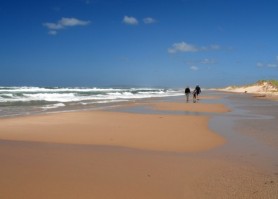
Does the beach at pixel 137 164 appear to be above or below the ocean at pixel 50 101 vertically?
below

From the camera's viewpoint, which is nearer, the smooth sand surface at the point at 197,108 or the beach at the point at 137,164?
the beach at the point at 137,164

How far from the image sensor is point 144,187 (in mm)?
4809

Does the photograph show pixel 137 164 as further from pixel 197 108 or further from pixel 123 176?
pixel 197 108

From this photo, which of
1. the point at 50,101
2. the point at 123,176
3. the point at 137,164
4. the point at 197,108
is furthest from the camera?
the point at 50,101

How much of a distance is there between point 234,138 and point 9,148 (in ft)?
18.6

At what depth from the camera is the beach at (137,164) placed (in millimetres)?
4668

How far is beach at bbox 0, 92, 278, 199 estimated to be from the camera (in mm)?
4668

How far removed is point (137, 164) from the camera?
6.16 metres


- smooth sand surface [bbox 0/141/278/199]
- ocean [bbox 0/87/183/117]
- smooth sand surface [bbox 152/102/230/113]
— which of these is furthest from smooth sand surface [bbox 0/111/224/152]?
smooth sand surface [bbox 152/102/230/113]

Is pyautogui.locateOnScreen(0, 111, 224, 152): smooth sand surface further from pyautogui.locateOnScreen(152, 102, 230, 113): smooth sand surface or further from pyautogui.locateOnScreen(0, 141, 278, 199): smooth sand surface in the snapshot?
pyautogui.locateOnScreen(152, 102, 230, 113): smooth sand surface

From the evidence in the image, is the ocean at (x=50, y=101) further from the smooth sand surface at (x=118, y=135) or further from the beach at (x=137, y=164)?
the beach at (x=137, y=164)

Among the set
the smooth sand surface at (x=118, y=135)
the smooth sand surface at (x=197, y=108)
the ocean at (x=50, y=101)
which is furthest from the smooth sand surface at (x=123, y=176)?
the smooth sand surface at (x=197, y=108)

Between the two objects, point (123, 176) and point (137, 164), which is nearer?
point (123, 176)

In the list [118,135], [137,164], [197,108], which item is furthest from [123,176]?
[197,108]
